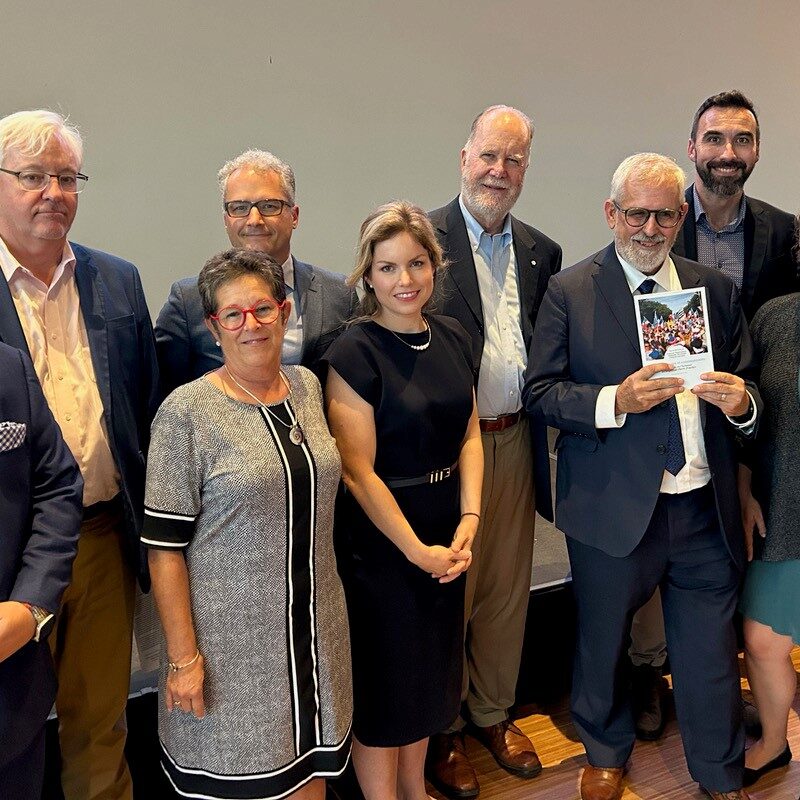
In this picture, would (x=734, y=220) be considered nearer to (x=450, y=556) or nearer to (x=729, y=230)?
(x=729, y=230)

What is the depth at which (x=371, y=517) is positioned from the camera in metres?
2.15

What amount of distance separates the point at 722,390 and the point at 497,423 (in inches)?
26.8

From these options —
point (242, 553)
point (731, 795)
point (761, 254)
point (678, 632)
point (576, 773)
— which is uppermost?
point (761, 254)

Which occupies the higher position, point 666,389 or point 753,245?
point 753,245

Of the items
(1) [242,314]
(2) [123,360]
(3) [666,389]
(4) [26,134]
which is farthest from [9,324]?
(3) [666,389]

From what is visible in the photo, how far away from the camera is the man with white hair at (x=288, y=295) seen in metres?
2.26

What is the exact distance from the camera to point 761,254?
2.97 meters

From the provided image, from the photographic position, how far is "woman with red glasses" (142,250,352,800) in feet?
6.00

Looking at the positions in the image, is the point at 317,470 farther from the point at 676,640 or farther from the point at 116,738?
the point at 676,640

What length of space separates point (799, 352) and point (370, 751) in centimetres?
165

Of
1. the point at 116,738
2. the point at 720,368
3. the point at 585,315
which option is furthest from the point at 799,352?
the point at 116,738

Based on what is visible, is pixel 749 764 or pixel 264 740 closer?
pixel 264 740

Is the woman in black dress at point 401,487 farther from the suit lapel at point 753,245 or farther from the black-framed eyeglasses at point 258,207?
the suit lapel at point 753,245

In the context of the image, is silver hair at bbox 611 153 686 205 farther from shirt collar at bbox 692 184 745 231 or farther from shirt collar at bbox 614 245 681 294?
shirt collar at bbox 692 184 745 231
